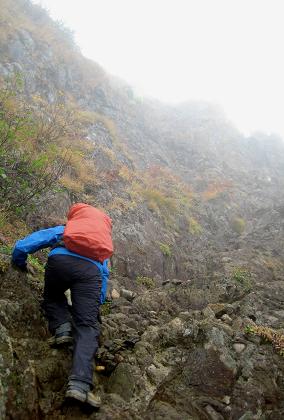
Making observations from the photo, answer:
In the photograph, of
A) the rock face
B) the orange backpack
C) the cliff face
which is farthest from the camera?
the orange backpack

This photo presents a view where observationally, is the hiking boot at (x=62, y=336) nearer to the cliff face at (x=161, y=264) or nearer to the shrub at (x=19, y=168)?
the cliff face at (x=161, y=264)

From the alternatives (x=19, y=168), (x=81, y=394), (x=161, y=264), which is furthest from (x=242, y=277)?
(x=81, y=394)

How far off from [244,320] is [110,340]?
2006 millimetres

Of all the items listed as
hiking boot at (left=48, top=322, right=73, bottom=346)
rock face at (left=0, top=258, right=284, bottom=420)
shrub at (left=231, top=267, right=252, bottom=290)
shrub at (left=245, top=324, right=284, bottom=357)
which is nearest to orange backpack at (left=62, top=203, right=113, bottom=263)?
hiking boot at (left=48, top=322, right=73, bottom=346)

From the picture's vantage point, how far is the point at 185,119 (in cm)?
3023

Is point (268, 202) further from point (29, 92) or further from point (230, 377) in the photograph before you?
point (230, 377)

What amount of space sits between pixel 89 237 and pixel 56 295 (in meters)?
0.86

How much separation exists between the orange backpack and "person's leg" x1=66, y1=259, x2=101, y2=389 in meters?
0.14

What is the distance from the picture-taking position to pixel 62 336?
4195 millimetres

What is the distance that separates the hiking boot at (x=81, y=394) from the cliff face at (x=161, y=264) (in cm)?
18

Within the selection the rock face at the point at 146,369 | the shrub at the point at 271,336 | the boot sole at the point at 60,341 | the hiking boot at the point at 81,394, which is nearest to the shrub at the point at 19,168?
the rock face at the point at 146,369

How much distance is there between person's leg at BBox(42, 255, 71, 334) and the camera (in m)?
4.29

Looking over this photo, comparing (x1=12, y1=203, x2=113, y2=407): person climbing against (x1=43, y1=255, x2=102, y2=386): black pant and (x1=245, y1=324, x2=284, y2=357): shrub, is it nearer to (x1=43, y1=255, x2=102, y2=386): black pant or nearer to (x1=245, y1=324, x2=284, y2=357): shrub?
(x1=43, y1=255, x2=102, y2=386): black pant

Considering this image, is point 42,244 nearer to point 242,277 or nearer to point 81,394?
point 81,394
